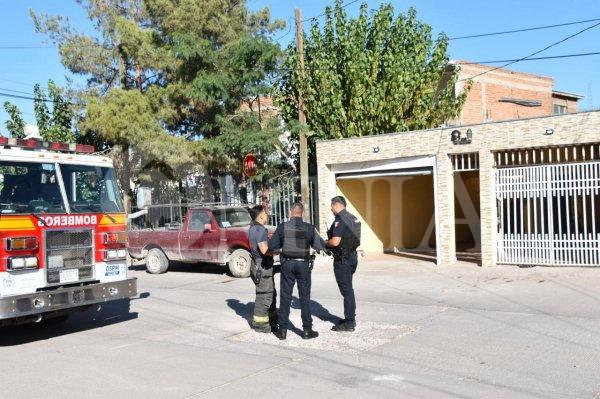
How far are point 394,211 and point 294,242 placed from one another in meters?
13.5

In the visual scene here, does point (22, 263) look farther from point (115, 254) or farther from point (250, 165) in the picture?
point (250, 165)

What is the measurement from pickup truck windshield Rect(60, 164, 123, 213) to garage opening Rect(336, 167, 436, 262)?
10.3 m

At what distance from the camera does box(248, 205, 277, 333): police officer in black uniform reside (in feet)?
29.3

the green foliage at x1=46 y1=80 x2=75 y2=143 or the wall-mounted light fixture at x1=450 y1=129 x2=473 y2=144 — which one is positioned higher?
the green foliage at x1=46 y1=80 x2=75 y2=143

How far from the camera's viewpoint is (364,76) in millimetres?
20562

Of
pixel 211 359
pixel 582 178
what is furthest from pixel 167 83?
pixel 211 359

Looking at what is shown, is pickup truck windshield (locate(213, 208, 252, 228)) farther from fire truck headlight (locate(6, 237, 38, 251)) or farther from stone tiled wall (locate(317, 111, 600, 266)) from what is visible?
fire truck headlight (locate(6, 237, 38, 251))

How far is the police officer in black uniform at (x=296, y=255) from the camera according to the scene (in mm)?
8391

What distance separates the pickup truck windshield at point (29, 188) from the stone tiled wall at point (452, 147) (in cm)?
1001

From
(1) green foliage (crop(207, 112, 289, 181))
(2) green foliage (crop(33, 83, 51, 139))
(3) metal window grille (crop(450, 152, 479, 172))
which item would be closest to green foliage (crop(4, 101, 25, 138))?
(2) green foliage (crop(33, 83, 51, 139))

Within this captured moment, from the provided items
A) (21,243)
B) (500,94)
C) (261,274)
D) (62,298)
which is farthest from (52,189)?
(500,94)

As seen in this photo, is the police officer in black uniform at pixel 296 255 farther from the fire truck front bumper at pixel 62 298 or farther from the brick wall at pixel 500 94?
the brick wall at pixel 500 94

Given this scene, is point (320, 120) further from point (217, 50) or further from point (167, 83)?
point (167, 83)

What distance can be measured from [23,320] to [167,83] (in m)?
15.5
